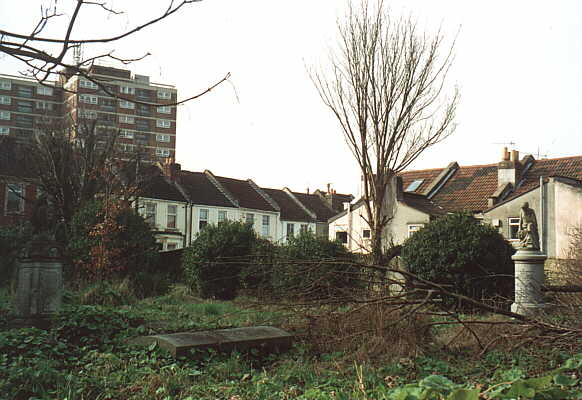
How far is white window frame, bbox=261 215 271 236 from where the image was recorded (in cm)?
4841

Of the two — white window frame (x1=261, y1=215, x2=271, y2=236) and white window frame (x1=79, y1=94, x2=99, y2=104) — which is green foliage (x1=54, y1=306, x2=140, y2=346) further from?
white window frame (x1=79, y1=94, x2=99, y2=104)

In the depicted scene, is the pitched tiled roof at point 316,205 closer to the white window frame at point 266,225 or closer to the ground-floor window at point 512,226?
the white window frame at point 266,225

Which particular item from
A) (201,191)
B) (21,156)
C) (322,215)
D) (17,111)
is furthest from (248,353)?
(17,111)

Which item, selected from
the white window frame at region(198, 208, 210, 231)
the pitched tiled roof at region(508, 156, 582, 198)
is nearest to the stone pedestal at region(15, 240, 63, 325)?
the pitched tiled roof at region(508, 156, 582, 198)

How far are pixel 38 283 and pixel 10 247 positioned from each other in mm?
11431

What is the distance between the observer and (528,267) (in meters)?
11.1

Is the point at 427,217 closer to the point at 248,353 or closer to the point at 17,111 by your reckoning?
the point at 248,353

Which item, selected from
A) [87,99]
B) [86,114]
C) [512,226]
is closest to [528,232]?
[512,226]

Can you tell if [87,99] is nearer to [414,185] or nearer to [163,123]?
[163,123]

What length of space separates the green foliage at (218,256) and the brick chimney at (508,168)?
20236mm

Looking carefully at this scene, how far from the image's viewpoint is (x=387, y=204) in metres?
32.7

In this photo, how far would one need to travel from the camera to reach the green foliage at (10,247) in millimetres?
17109

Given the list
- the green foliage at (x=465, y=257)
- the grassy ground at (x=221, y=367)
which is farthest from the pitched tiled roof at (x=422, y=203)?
the grassy ground at (x=221, y=367)

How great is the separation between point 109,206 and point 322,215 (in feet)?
126
